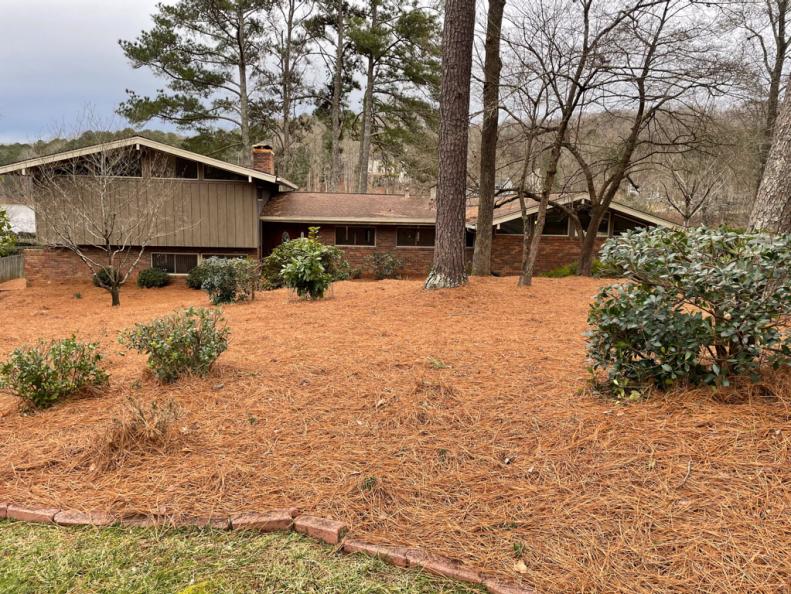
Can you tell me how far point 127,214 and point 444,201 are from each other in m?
10.9

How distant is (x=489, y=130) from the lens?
1171cm

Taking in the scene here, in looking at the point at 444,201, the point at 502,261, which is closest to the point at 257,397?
the point at 444,201

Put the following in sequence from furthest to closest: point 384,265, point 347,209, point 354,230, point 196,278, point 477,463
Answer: point 347,209
point 354,230
point 384,265
point 196,278
point 477,463

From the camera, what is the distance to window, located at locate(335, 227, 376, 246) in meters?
17.6

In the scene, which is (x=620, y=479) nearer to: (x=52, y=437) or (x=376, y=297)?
(x=52, y=437)

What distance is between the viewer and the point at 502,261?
17.8 meters

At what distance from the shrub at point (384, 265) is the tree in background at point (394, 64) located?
23.2 ft

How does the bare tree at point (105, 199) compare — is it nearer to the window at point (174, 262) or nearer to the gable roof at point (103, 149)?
the gable roof at point (103, 149)

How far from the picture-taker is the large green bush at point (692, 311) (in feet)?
8.85

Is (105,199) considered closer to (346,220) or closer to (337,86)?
(346,220)

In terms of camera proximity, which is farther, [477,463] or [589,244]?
[589,244]

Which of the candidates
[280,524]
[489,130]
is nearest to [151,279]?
[489,130]

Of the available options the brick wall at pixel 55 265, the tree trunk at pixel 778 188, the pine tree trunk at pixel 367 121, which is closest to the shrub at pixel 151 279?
the brick wall at pixel 55 265

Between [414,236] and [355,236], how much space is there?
6.94 feet
